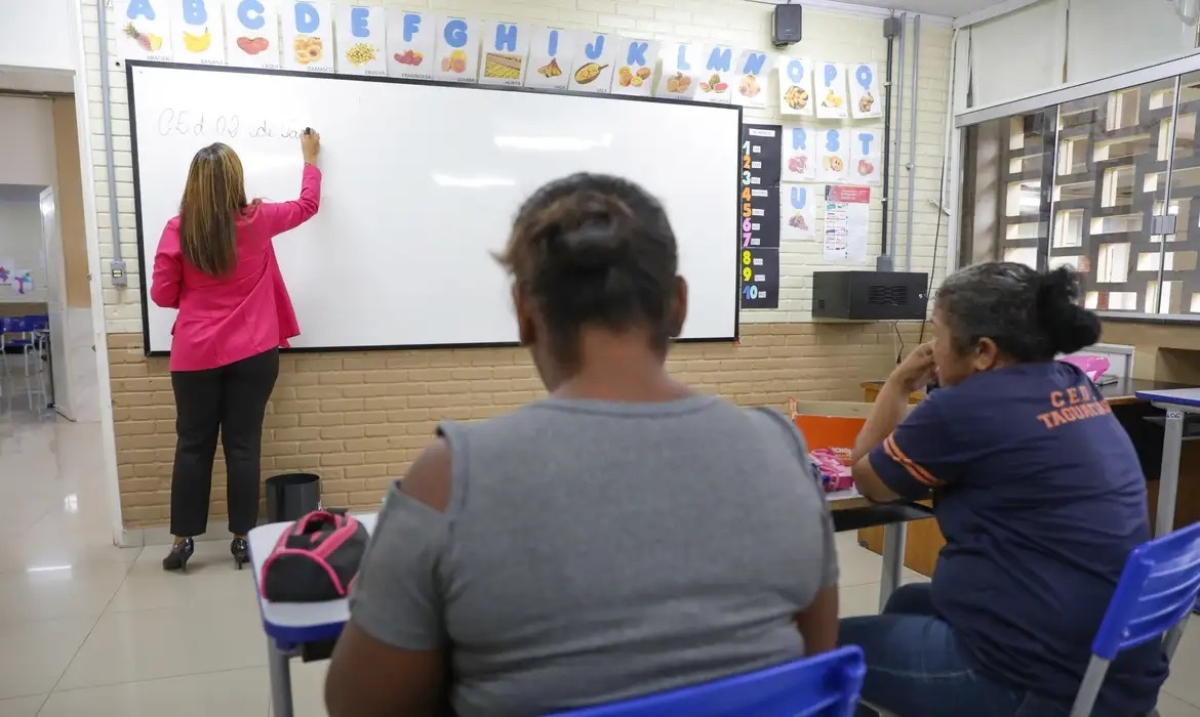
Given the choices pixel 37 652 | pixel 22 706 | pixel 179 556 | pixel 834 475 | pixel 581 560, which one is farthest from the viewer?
pixel 179 556

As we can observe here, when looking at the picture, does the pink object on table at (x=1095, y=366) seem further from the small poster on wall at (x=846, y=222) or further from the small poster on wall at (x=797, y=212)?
the small poster on wall at (x=797, y=212)

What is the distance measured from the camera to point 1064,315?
1375 millimetres

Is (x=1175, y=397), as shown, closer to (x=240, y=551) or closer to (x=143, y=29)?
(x=240, y=551)

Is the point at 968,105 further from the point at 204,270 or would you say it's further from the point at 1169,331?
the point at 204,270

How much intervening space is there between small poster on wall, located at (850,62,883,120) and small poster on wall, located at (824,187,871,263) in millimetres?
431

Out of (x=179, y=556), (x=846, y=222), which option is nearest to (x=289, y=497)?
Answer: (x=179, y=556)

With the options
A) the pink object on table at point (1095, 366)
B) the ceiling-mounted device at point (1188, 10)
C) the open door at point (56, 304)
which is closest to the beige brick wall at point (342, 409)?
the pink object on table at point (1095, 366)

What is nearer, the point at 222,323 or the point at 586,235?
the point at 586,235

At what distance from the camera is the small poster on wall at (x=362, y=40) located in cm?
332

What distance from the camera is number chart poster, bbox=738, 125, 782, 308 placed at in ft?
13.5

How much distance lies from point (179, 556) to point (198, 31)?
85.9 inches

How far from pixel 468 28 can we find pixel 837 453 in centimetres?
270

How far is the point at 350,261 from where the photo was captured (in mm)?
3447

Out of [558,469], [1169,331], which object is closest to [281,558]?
[558,469]
